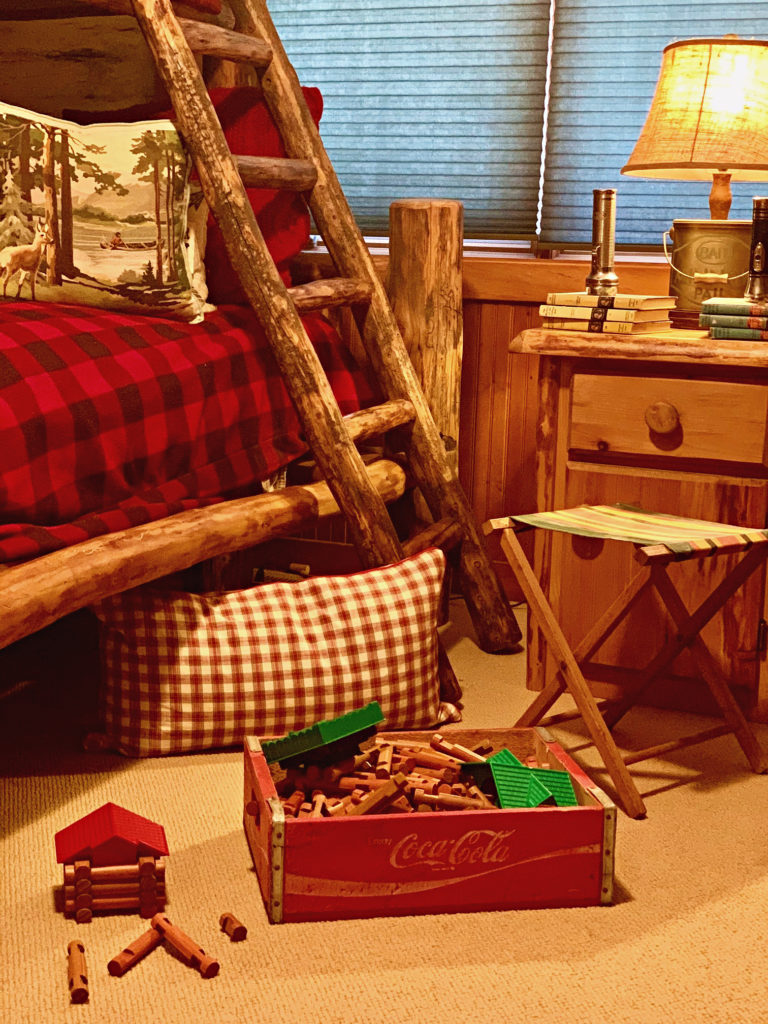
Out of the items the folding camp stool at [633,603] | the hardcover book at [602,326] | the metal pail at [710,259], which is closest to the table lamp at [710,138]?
the metal pail at [710,259]

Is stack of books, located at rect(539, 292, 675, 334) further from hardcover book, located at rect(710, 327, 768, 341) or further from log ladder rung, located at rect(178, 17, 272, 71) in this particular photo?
log ladder rung, located at rect(178, 17, 272, 71)

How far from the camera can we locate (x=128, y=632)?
2.09 meters

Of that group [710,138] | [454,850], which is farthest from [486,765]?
[710,138]

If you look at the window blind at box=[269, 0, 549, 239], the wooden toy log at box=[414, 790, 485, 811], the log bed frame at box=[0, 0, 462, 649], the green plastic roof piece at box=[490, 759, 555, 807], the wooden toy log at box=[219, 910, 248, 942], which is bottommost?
the wooden toy log at box=[219, 910, 248, 942]

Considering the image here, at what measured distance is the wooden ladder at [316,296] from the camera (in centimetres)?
235

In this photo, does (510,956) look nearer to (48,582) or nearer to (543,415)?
(48,582)

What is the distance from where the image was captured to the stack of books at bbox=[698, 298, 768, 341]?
7.32 ft

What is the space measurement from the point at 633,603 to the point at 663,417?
14.6 inches

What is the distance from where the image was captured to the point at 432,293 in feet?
9.30

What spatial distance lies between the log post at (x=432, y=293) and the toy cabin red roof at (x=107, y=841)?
139 centimetres

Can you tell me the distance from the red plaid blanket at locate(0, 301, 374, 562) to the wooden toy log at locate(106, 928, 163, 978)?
0.58 meters

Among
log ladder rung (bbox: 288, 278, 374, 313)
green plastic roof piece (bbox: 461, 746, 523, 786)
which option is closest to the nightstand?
log ladder rung (bbox: 288, 278, 374, 313)

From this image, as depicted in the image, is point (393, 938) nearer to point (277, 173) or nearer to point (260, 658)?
point (260, 658)

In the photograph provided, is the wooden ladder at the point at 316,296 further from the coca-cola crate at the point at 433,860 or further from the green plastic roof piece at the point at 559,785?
the coca-cola crate at the point at 433,860
